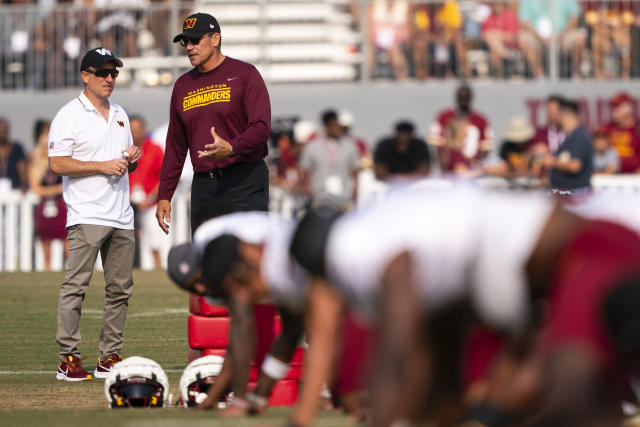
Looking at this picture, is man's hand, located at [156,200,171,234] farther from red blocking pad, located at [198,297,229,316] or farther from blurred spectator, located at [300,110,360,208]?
blurred spectator, located at [300,110,360,208]

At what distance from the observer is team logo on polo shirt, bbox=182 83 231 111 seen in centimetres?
939

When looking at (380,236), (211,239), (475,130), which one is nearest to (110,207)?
(211,239)

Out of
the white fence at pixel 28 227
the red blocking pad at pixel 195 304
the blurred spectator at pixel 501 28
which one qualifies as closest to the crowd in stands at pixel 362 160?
the white fence at pixel 28 227

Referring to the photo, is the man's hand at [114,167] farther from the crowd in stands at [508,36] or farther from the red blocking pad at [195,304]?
the crowd in stands at [508,36]

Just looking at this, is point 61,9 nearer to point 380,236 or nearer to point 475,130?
point 475,130

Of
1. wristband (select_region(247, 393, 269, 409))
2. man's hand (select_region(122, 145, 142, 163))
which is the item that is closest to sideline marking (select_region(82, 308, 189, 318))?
man's hand (select_region(122, 145, 142, 163))

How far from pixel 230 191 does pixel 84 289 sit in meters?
→ 1.56

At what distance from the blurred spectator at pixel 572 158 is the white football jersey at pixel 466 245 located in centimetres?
Answer: 966

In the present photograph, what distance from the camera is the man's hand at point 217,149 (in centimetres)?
886

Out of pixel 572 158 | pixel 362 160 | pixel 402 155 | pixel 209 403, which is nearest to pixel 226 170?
pixel 209 403

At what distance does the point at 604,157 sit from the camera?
1983cm

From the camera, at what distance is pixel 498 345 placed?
17.4 feet

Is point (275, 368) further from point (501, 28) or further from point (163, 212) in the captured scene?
point (501, 28)

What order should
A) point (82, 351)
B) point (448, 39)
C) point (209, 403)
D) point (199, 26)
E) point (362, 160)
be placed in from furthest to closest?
point (448, 39), point (362, 160), point (82, 351), point (199, 26), point (209, 403)
